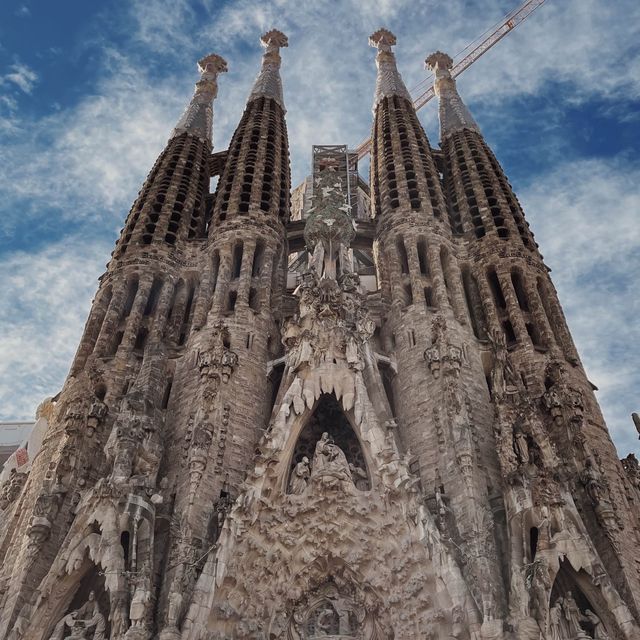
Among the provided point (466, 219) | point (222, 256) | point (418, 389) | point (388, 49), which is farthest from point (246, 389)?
point (388, 49)

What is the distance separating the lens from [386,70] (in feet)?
117

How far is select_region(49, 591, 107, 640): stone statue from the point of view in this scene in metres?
13.5

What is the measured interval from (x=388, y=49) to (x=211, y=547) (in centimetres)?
3025

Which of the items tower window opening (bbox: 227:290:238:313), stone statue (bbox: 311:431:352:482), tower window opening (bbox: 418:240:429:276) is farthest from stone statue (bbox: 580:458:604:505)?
tower window opening (bbox: 227:290:238:313)

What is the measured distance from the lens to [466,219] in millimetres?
25625

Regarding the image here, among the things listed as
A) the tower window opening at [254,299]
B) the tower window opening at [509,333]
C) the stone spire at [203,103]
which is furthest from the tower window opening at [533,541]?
the stone spire at [203,103]

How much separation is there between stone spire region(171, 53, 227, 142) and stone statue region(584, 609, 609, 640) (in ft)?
79.1

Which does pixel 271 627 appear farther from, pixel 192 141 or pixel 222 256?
pixel 192 141

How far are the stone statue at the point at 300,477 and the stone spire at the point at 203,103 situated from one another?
18837mm

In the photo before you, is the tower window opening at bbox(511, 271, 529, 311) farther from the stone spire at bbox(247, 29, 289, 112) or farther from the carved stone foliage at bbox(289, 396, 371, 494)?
the stone spire at bbox(247, 29, 289, 112)

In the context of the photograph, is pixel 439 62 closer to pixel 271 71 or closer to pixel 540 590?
pixel 271 71

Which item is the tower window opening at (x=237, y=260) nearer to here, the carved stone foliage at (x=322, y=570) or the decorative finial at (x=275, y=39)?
the carved stone foliage at (x=322, y=570)

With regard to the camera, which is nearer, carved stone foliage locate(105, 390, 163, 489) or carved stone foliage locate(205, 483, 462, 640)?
carved stone foliage locate(205, 483, 462, 640)

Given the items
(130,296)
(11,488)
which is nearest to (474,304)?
(130,296)
